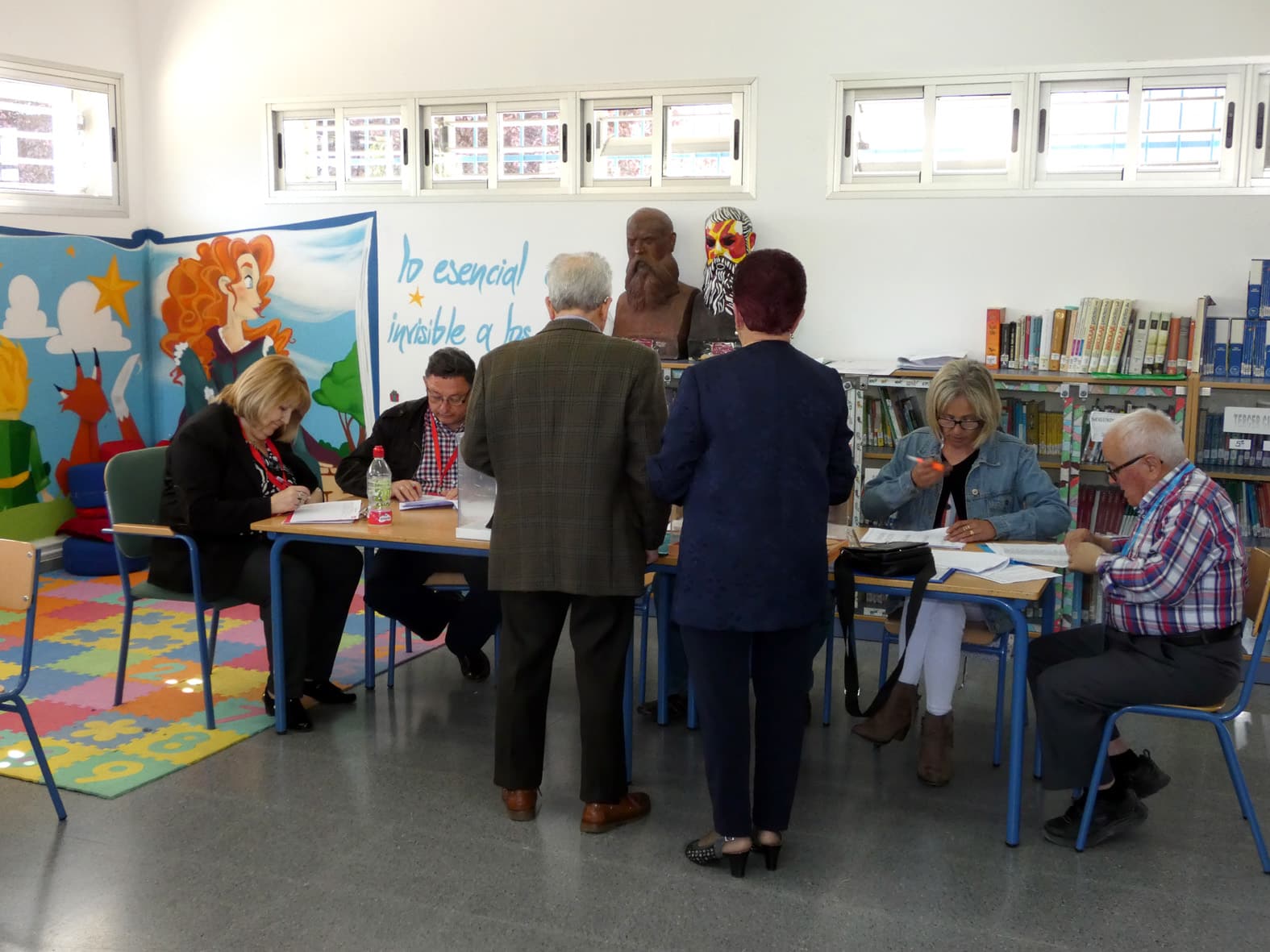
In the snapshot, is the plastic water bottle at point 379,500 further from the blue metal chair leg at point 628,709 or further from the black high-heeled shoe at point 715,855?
the black high-heeled shoe at point 715,855

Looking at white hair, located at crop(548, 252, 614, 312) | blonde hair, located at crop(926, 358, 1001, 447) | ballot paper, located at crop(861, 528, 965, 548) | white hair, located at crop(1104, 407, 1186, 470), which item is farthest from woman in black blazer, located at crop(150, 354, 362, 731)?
white hair, located at crop(1104, 407, 1186, 470)

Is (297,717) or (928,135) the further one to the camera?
(928,135)

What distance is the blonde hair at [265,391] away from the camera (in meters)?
3.92

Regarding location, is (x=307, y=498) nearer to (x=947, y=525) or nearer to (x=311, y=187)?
(x=947, y=525)

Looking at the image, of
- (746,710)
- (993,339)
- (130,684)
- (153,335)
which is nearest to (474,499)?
(746,710)

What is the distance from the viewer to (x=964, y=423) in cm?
374

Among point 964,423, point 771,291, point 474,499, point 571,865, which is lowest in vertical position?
point 571,865

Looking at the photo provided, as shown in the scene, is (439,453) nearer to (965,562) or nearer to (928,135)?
(965,562)

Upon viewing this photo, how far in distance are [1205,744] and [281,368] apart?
326 cm

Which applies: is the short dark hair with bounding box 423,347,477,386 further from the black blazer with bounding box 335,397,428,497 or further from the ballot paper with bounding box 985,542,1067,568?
the ballot paper with bounding box 985,542,1067,568

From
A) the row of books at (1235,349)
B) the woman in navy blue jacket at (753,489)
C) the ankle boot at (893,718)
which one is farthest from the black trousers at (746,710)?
the row of books at (1235,349)

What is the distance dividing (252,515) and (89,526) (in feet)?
9.17

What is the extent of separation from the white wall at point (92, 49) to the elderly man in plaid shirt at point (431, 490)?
307 centimetres

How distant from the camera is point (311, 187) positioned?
657 cm
